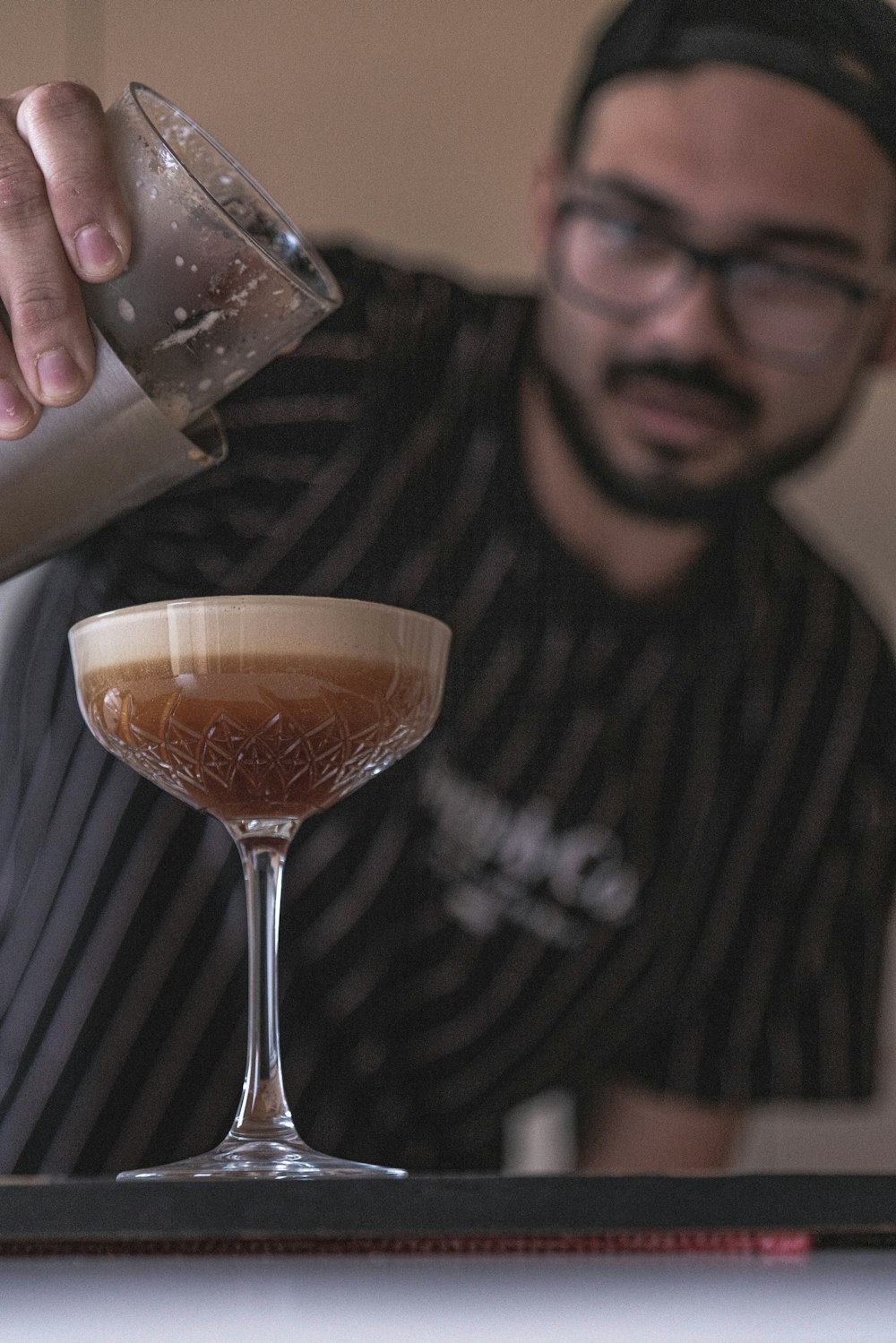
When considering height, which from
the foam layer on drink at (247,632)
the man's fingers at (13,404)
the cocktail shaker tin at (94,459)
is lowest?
the foam layer on drink at (247,632)

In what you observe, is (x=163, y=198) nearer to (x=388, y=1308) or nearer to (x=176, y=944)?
(x=388, y=1308)

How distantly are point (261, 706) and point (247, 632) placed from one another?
4 centimetres

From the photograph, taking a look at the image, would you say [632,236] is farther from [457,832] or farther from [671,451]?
[457,832]

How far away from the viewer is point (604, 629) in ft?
4.96

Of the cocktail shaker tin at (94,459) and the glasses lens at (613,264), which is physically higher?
the glasses lens at (613,264)

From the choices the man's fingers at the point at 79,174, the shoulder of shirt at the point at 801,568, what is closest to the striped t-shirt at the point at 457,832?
the shoulder of shirt at the point at 801,568

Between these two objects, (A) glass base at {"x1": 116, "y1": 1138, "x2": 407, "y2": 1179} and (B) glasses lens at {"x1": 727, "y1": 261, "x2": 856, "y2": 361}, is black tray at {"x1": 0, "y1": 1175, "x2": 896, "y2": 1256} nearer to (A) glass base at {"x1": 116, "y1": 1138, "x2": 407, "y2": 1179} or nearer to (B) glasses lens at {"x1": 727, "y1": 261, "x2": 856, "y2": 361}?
(A) glass base at {"x1": 116, "y1": 1138, "x2": 407, "y2": 1179}

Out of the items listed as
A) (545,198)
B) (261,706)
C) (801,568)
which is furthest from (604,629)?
(261,706)

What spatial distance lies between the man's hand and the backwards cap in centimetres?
107

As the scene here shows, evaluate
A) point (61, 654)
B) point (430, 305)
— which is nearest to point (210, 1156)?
point (61, 654)

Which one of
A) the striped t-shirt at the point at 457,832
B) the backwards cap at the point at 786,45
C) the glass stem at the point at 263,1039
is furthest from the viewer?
the backwards cap at the point at 786,45

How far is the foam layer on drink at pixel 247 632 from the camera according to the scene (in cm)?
52

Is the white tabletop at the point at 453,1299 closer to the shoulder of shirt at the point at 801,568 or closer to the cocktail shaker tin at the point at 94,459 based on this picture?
the cocktail shaker tin at the point at 94,459

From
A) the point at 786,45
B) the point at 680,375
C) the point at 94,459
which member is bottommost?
the point at 94,459
